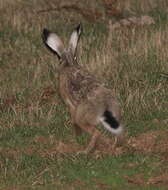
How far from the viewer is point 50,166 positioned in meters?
7.07

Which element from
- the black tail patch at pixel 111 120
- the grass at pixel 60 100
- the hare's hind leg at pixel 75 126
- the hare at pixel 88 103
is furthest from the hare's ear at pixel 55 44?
the black tail patch at pixel 111 120

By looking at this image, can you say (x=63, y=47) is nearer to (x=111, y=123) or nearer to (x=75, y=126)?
(x=75, y=126)

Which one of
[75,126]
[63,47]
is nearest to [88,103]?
[75,126]

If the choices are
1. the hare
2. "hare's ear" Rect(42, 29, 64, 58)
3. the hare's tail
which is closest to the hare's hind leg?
the hare

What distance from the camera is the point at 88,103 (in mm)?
7539

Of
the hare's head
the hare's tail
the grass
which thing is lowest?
the grass

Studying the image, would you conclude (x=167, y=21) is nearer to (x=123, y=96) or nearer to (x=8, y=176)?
(x=123, y=96)

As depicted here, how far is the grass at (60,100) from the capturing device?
687 centimetres

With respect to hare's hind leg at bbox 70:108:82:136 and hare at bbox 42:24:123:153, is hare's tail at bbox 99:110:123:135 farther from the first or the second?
hare's hind leg at bbox 70:108:82:136

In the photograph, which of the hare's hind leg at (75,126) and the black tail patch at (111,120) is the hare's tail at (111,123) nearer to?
the black tail patch at (111,120)

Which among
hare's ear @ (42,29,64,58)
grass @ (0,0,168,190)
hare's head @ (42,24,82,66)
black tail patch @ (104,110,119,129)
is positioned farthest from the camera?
hare's ear @ (42,29,64,58)

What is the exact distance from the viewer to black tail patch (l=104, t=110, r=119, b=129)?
23.7 feet

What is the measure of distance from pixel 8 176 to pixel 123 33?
6117mm

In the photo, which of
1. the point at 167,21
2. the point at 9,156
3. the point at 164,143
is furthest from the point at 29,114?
the point at 167,21
